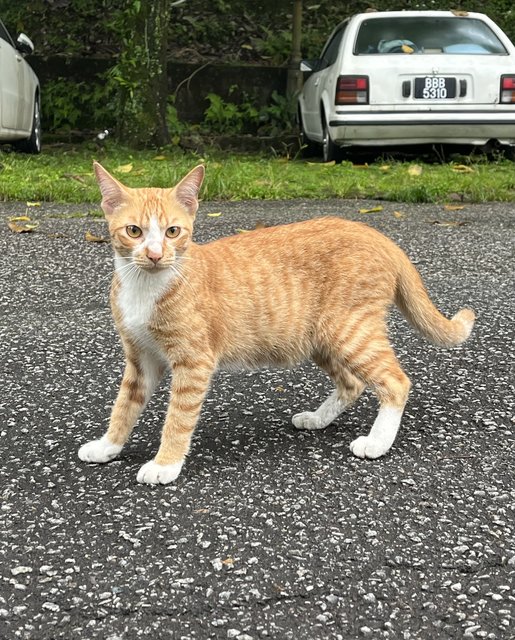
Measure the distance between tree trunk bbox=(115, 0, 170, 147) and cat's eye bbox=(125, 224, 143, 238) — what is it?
875 centimetres

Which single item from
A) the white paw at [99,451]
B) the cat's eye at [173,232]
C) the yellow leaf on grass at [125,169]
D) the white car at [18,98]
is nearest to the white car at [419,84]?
the yellow leaf on grass at [125,169]

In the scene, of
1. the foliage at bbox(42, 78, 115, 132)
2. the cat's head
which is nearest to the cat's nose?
the cat's head

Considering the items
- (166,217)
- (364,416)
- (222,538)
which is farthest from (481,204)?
(222,538)

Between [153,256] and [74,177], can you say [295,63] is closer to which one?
[74,177]

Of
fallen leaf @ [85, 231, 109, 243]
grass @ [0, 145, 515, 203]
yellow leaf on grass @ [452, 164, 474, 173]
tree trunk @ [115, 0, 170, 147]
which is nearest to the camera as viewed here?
fallen leaf @ [85, 231, 109, 243]

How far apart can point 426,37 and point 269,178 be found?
296 cm

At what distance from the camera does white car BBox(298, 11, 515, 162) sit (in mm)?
9750

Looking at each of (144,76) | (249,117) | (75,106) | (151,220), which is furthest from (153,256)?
(75,106)

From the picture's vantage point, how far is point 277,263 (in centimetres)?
322

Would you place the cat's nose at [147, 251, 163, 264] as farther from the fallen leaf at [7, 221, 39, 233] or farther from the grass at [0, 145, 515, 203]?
the grass at [0, 145, 515, 203]

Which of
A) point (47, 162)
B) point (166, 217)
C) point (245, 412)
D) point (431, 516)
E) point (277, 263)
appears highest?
point (166, 217)

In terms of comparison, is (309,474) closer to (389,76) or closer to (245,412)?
(245,412)

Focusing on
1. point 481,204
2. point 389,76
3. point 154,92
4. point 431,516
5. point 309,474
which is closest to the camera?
point 431,516

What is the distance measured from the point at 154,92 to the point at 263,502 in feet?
31.0
